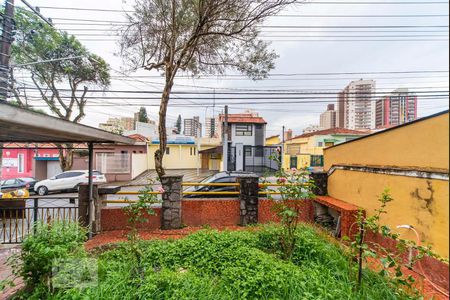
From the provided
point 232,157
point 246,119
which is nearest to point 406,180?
point 232,157

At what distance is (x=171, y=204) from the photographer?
194 inches

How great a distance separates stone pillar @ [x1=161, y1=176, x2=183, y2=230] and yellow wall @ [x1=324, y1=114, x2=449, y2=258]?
13.6 feet

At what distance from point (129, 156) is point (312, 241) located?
15.4 meters

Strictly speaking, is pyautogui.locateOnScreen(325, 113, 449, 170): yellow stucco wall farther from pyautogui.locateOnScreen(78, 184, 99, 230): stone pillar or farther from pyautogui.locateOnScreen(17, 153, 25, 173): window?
pyautogui.locateOnScreen(17, 153, 25, 173): window

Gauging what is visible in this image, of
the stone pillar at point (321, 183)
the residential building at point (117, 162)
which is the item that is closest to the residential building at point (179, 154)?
the residential building at point (117, 162)

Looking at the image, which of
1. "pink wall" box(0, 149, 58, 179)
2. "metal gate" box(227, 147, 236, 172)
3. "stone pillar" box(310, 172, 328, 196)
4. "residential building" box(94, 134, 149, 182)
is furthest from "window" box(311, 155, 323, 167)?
"pink wall" box(0, 149, 58, 179)

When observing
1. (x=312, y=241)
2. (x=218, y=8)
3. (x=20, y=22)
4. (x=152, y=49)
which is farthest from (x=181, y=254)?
(x=20, y=22)

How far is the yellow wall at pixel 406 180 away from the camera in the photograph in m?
2.33

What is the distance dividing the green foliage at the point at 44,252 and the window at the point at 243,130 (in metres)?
17.5

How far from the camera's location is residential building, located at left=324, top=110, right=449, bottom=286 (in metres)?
2.32

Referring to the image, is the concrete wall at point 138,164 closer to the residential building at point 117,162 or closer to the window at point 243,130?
the residential building at point 117,162

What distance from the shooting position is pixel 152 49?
6688 millimetres

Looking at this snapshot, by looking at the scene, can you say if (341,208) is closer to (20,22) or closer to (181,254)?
(181,254)

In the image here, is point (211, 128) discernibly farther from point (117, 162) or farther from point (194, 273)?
point (194, 273)
